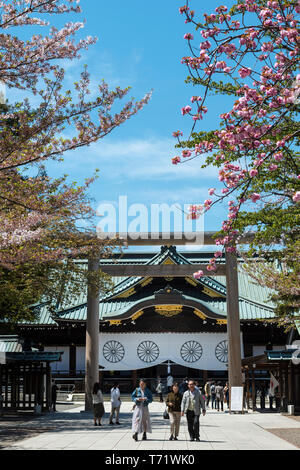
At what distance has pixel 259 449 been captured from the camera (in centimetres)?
1173

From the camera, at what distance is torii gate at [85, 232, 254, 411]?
21.6m

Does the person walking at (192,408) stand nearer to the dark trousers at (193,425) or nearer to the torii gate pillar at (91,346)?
the dark trousers at (193,425)

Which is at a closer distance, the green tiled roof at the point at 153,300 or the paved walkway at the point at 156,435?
the paved walkway at the point at 156,435

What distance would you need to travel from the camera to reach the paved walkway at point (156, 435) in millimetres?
12219

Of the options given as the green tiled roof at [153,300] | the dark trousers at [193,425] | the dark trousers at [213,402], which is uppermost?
the green tiled roof at [153,300]

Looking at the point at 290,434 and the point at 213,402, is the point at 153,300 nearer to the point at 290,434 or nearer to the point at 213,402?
the point at 213,402

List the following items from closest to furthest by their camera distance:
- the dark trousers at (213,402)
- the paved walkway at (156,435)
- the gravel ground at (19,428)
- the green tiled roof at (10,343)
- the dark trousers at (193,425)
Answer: the paved walkway at (156,435) → the dark trousers at (193,425) → the gravel ground at (19,428) → the dark trousers at (213,402) → the green tiled roof at (10,343)

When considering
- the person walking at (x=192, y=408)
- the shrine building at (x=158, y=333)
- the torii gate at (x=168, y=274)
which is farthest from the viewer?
the shrine building at (x=158, y=333)

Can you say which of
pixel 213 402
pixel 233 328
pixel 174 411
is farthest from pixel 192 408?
pixel 213 402

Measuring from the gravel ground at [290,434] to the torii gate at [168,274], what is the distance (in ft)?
17.9

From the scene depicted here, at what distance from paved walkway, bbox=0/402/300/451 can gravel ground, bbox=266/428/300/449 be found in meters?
0.18

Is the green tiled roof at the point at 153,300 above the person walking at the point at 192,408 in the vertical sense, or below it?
above

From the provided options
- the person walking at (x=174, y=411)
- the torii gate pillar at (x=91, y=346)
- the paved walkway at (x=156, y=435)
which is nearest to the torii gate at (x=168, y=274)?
the torii gate pillar at (x=91, y=346)

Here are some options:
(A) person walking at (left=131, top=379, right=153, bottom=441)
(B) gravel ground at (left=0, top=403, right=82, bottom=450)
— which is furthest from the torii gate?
(A) person walking at (left=131, top=379, right=153, bottom=441)
